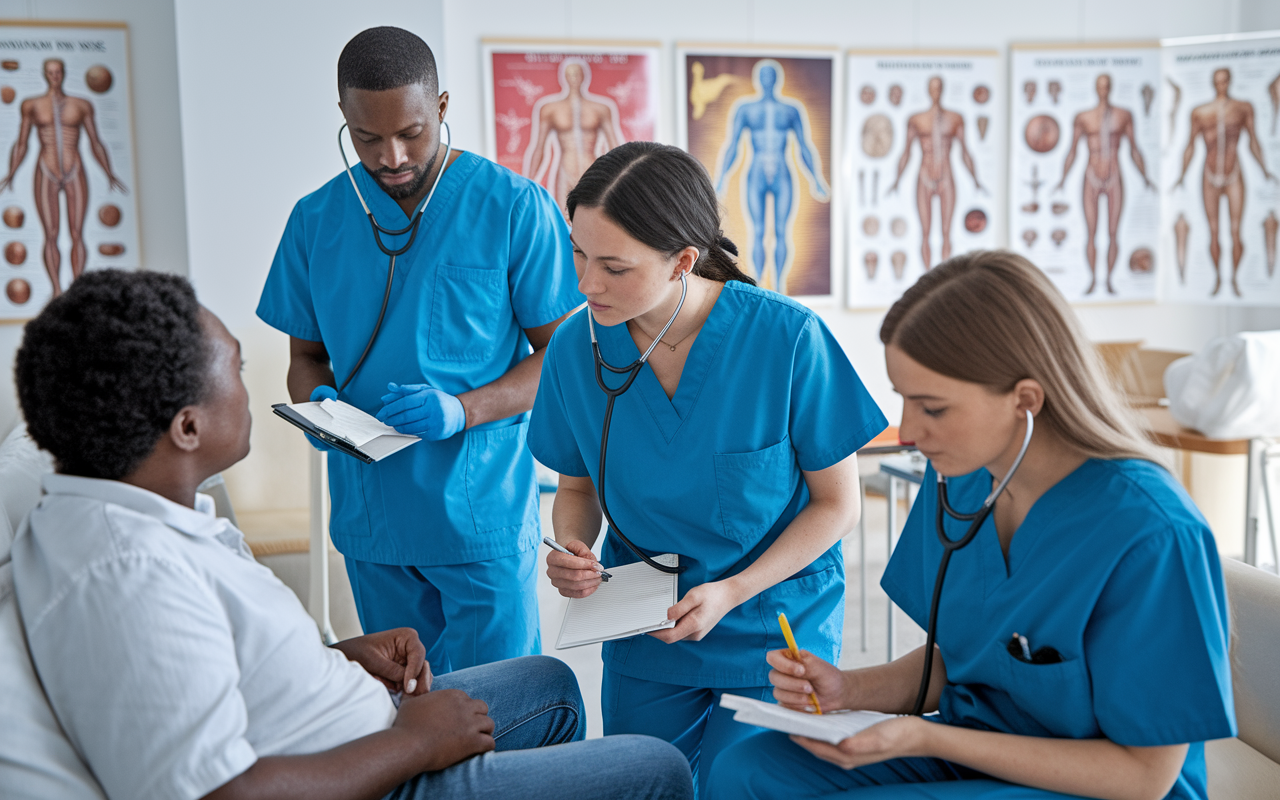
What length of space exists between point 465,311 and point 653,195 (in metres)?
0.50

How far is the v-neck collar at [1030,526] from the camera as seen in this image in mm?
1039

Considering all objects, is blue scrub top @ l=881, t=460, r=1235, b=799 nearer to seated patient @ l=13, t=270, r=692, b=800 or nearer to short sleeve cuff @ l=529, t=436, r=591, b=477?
seated patient @ l=13, t=270, r=692, b=800

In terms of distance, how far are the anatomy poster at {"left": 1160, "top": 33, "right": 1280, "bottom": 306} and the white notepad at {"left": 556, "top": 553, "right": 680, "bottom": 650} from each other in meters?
3.96

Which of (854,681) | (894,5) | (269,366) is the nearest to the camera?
(854,681)

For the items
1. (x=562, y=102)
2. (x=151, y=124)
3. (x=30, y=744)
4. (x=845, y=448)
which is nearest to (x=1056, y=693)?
(x=845, y=448)

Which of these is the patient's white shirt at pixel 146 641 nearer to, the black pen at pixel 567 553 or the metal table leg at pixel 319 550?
the black pen at pixel 567 553

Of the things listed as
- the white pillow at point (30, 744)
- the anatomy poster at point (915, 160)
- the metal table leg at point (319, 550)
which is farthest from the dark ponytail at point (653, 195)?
the anatomy poster at point (915, 160)

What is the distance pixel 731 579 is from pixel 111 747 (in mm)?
760

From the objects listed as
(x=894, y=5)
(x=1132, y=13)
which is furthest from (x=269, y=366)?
(x=1132, y=13)

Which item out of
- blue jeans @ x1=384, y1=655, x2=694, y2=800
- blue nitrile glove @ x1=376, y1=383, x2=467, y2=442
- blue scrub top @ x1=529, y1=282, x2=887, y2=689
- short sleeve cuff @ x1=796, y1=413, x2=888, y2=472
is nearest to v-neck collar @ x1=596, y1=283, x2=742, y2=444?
blue scrub top @ x1=529, y1=282, x2=887, y2=689

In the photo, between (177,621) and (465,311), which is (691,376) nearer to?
(465,311)

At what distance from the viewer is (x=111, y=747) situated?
826 mm

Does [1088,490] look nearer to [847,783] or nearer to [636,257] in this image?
[847,783]

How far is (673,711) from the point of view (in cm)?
142
